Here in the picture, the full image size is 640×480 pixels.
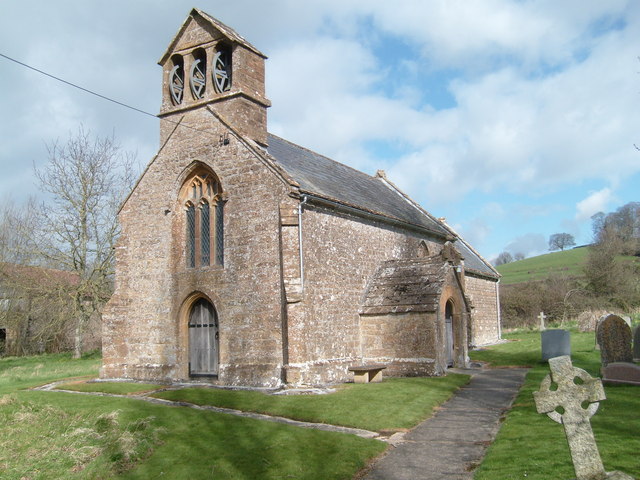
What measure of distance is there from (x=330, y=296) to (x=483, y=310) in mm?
19231

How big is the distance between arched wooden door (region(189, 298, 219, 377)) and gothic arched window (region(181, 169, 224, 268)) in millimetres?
1529

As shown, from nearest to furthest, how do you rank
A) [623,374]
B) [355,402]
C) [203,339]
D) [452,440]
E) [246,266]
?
[452,440] < [355,402] < [623,374] < [246,266] < [203,339]

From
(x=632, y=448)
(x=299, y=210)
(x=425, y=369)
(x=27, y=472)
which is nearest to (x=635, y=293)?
(x=425, y=369)

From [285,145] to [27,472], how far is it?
50.3 feet

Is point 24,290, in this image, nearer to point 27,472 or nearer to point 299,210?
point 299,210

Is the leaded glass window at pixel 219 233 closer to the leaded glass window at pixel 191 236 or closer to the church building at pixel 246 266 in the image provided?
the church building at pixel 246 266

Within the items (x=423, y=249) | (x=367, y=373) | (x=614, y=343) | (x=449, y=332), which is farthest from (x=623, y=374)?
(x=423, y=249)

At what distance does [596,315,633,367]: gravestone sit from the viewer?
16.5 meters

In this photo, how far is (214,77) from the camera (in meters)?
18.9

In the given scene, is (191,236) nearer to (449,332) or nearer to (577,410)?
(449,332)

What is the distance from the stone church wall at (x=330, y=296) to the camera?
1564cm

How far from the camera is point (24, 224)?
33531mm

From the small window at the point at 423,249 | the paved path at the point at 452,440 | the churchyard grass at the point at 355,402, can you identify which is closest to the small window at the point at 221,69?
the churchyard grass at the point at 355,402

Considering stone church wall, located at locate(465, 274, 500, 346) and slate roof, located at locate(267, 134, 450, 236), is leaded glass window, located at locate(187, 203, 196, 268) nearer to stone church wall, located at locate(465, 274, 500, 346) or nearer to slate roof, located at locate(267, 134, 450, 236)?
slate roof, located at locate(267, 134, 450, 236)
